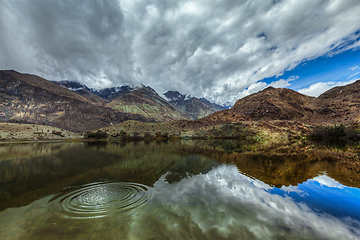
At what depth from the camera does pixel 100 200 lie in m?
6.96

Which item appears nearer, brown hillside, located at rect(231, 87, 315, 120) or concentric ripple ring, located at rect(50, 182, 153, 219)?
concentric ripple ring, located at rect(50, 182, 153, 219)

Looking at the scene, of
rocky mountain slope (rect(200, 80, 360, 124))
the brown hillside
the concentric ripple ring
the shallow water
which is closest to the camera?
the shallow water

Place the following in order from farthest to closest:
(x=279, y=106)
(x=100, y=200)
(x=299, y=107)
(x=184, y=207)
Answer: (x=299, y=107) → (x=279, y=106) → (x=100, y=200) → (x=184, y=207)

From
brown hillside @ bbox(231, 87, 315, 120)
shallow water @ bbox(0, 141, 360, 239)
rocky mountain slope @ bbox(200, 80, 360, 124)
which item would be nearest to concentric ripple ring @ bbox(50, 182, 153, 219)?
shallow water @ bbox(0, 141, 360, 239)

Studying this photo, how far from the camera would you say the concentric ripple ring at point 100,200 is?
19.2 feet

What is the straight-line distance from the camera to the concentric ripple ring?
5867 mm

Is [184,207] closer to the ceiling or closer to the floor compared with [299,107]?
closer to the floor

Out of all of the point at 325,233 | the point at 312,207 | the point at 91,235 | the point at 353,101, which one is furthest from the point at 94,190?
the point at 353,101

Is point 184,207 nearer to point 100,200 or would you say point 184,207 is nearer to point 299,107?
point 100,200

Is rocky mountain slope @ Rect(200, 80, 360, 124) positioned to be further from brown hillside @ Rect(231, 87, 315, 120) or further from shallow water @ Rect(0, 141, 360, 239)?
shallow water @ Rect(0, 141, 360, 239)

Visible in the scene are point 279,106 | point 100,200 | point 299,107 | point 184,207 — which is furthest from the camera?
point 299,107

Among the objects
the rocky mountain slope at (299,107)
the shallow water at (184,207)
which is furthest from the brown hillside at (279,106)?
the shallow water at (184,207)

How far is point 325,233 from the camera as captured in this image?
14.7ft

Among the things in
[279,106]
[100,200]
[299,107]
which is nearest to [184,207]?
[100,200]
